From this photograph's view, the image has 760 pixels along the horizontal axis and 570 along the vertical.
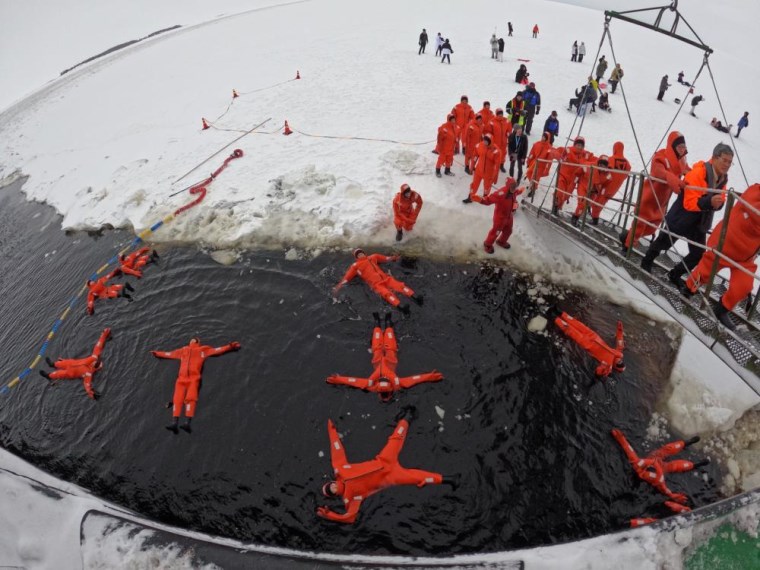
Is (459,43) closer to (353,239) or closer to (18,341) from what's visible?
(353,239)

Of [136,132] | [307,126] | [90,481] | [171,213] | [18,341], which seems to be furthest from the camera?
[136,132]

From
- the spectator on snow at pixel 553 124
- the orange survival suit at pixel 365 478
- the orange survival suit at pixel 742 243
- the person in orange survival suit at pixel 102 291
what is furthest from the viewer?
the spectator on snow at pixel 553 124

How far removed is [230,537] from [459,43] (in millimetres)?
31684

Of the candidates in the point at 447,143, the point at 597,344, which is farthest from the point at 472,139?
the point at 597,344

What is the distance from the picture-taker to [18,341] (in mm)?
10312

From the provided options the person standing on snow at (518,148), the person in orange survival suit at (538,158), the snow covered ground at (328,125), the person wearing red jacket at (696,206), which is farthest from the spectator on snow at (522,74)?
the person wearing red jacket at (696,206)

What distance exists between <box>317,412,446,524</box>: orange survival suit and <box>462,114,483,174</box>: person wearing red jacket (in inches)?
354

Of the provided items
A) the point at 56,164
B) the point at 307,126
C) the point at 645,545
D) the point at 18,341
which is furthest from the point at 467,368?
the point at 56,164

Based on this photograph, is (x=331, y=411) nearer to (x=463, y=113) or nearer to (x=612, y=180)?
(x=612, y=180)

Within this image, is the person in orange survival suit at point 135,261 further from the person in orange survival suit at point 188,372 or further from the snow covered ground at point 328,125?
the person in orange survival suit at point 188,372

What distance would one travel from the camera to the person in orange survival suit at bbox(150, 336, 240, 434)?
25.1ft

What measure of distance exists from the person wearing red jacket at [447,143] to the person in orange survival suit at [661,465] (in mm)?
9009

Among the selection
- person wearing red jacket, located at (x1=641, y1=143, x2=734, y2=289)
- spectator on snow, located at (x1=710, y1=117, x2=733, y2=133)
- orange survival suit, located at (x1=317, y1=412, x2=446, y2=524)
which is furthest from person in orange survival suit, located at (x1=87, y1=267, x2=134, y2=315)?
spectator on snow, located at (x1=710, y1=117, x2=733, y2=133)

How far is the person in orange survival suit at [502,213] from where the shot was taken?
9555 millimetres
